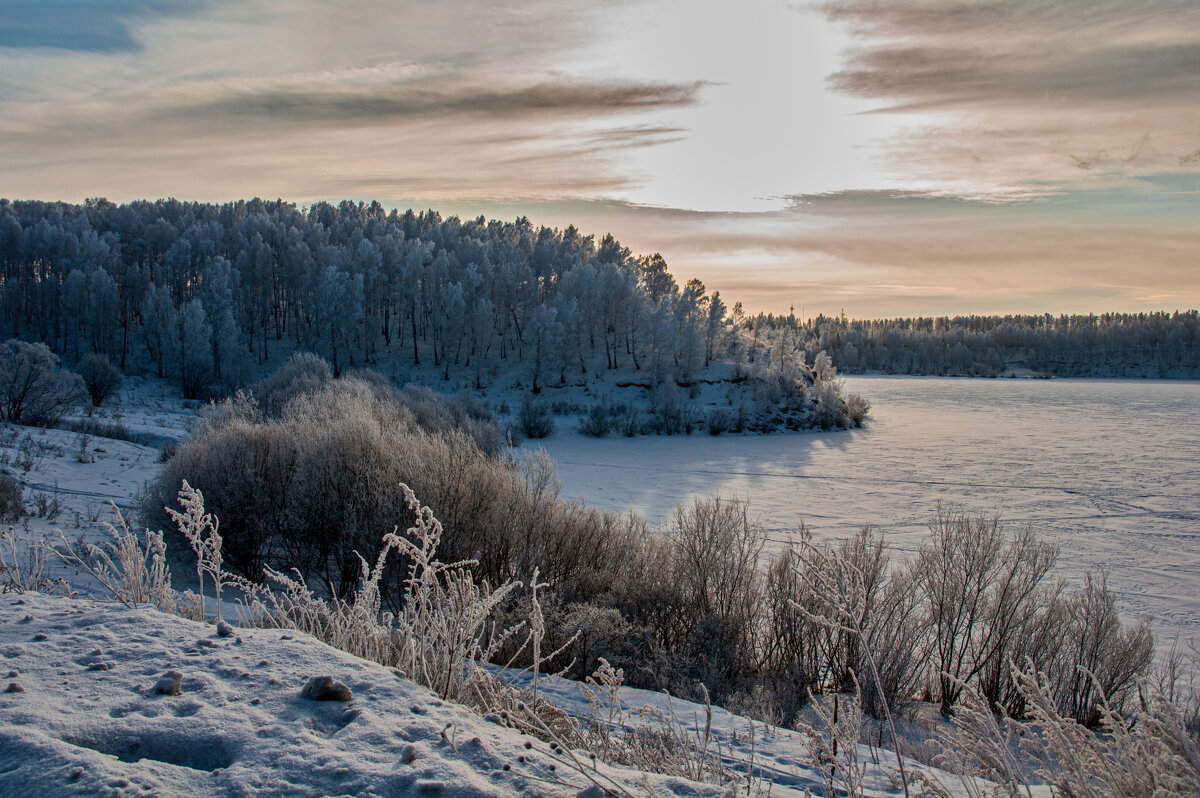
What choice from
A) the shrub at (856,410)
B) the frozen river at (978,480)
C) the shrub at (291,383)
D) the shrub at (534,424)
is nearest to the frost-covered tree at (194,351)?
the shrub at (291,383)

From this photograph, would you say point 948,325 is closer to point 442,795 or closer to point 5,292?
point 5,292

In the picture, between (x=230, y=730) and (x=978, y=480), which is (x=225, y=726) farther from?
(x=978, y=480)

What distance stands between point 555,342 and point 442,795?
49624 mm

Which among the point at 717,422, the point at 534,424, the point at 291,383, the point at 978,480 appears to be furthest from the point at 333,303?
the point at 978,480

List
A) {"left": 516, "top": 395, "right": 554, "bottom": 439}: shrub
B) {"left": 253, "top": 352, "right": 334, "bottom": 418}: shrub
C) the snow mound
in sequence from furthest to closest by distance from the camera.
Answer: {"left": 516, "top": 395, "right": 554, "bottom": 439}: shrub < {"left": 253, "top": 352, "right": 334, "bottom": 418}: shrub < the snow mound

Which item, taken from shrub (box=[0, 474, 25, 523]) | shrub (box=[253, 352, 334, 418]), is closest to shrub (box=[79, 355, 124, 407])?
shrub (box=[253, 352, 334, 418])

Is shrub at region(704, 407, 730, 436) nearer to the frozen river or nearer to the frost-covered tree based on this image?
the frozen river

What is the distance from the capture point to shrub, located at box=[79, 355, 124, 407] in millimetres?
33781

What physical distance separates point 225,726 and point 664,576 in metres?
8.40

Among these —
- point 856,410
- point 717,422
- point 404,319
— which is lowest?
point 717,422

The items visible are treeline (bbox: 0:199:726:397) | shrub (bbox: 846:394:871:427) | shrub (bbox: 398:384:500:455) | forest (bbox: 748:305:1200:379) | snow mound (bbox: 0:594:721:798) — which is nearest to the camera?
snow mound (bbox: 0:594:721:798)

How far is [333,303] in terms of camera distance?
57.8m

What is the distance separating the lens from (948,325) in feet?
584

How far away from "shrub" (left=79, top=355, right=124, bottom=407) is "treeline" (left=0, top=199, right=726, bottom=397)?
12690 millimetres
